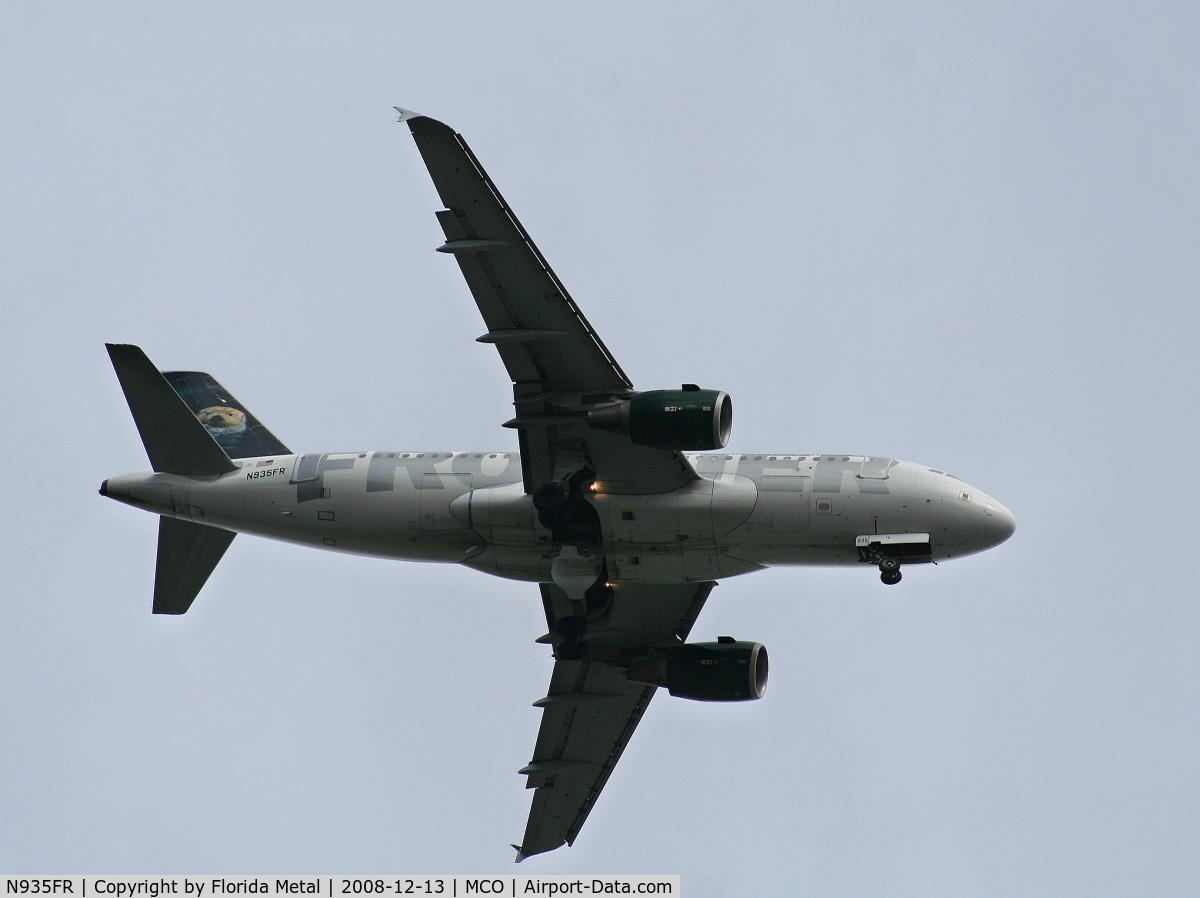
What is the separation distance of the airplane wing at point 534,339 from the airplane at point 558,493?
5 cm

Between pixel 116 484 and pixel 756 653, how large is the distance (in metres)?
19.4

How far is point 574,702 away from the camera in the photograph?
5512 cm

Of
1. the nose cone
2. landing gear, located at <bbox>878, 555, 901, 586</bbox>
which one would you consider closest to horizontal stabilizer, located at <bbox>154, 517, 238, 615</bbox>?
landing gear, located at <bbox>878, 555, 901, 586</bbox>

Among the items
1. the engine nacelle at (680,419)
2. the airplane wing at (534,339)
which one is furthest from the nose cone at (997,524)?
the airplane wing at (534,339)

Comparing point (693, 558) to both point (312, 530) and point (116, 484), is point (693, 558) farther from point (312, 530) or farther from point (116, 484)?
point (116, 484)

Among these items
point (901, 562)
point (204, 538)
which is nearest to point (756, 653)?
point (901, 562)

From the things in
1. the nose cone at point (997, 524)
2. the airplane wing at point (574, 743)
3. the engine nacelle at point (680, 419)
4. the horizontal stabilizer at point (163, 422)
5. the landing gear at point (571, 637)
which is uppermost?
the horizontal stabilizer at point (163, 422)

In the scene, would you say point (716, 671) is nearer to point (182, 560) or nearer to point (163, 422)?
point (182, 560)

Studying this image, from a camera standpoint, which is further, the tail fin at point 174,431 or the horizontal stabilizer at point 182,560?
the horizontal stabilizer at point 182,560

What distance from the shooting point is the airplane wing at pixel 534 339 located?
42594 mm

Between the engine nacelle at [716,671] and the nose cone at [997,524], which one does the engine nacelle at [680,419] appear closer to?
the nose cone at [997,524]

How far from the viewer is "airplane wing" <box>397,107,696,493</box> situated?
140ft

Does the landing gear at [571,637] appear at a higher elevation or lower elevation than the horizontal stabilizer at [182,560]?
lower

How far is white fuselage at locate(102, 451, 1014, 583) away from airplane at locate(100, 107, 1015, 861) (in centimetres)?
5
